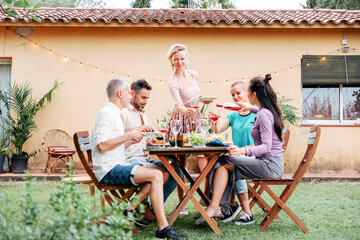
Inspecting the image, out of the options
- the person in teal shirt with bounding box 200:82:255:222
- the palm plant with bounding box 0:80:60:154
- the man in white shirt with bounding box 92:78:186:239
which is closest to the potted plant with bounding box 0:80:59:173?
the palm plant with bounding box 0:80:60:154

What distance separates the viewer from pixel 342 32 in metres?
→ 8.95

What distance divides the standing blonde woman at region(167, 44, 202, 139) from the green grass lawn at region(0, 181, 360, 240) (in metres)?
1.07

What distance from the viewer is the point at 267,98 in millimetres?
3807

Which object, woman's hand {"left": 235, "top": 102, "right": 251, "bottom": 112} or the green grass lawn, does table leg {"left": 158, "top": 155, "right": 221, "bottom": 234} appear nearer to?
the green grass lawn

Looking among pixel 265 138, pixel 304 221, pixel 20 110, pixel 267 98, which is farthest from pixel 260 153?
pixel 20 110

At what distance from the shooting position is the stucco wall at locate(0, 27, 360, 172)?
8883 mm

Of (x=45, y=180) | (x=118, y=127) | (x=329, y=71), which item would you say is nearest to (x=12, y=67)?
(x=45, y=180)

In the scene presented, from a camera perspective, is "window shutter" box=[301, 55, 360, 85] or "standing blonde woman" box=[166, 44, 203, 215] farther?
"window shutter" box=[301, 55, 360, 85]

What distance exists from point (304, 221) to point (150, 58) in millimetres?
5710

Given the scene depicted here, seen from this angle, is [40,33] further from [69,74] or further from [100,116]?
[100,116]

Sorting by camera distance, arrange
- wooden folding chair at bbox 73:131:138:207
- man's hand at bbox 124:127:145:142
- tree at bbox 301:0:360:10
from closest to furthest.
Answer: man's hand at bbox 124:127:145:142, wooden folding chair at bbox 73:131:138:207, tree at bbox 301:0:360:10

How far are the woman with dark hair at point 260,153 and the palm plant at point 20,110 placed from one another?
5773 millimetres

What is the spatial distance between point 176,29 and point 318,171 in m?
4.38

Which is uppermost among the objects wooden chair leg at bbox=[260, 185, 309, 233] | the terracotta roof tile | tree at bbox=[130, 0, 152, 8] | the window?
tree at bbox=[130, 0, 152, 8]
